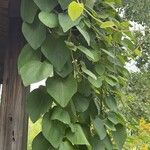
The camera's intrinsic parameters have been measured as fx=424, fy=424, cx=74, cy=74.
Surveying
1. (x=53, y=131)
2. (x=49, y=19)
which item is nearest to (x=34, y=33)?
(x=49, y=19)

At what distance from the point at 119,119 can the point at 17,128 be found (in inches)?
15.7

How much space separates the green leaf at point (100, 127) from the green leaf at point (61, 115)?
15 cm

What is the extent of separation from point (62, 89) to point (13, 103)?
491 mm

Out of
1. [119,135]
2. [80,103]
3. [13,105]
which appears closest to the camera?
[80,103]

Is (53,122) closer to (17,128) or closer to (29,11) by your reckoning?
(29,11)

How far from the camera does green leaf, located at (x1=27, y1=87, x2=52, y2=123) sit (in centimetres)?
119

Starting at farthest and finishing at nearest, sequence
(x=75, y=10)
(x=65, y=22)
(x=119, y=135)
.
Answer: (x=119, y=135)
(x=65, y=22)
(x=75, y=10)

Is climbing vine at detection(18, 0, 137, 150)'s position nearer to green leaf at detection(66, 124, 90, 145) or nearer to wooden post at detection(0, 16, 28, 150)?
green leaf at detection(66, 124, 90, 145)

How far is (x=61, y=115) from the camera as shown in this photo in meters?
1.18

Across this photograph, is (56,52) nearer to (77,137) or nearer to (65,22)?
(65,22)

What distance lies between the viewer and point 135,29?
1.49 metres

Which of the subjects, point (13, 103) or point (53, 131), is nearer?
point (53, 131)

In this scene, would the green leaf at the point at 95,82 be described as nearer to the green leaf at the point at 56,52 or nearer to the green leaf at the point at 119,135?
the green leaf at the point at 56,52

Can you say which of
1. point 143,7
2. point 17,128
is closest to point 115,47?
point 17,128
